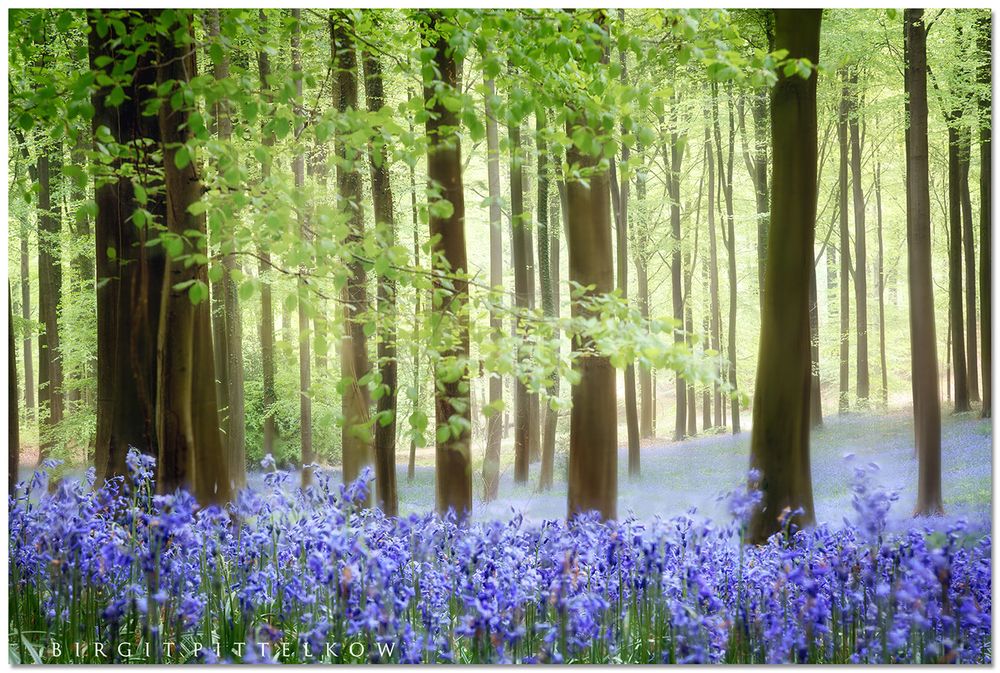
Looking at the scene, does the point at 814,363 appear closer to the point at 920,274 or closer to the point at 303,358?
the point at 920,274

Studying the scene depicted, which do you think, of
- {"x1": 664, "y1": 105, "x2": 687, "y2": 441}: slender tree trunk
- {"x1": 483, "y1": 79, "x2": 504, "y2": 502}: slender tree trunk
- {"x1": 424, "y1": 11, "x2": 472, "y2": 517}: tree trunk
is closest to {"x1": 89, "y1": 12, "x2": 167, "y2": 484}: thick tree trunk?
{"x1": 424, "y1": 11, "x2": 472, "y2": 517}: tree trunk

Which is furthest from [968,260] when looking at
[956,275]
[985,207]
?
[985,207]

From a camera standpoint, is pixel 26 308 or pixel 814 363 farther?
pixel 814 363

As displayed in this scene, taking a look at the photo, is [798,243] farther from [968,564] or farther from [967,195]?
[968,564]

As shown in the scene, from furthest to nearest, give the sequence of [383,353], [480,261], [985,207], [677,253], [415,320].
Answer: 1. [677,253]
2. [480,261]
3. [985,207]
4. [383,353]
5. [415,320]

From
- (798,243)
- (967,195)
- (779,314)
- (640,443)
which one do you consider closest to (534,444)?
(640,443)

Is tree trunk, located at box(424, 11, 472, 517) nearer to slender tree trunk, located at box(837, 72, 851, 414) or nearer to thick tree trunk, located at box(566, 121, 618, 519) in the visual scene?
thick tree trunk, located at box(566, 121, 618, 519)
